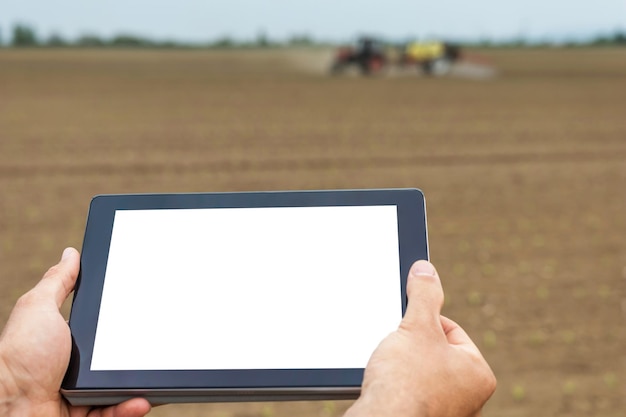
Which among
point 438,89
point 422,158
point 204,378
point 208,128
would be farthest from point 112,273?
point 438,89

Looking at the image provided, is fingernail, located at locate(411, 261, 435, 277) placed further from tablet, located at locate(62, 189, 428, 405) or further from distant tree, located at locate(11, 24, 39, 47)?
distant tree, located at locate(11, 24, 39, 47)

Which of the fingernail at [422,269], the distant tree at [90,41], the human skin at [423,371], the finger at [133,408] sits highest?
the distant tree at [90,41]

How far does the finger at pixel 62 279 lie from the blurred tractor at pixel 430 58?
29.4 m

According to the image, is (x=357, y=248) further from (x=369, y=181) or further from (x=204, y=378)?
(x=369, y=181)

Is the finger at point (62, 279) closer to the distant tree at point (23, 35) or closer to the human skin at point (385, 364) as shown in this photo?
the human skin at point (385, 364)

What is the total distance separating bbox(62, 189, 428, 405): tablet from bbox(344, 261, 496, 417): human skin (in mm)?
69

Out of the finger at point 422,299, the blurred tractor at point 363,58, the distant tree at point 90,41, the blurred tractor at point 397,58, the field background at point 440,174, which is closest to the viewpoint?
the finger at point 422,299

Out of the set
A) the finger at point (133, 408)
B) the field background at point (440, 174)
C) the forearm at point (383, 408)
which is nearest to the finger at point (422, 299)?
the forearm at point (383, 408)

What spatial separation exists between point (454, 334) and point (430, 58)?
1171 inches

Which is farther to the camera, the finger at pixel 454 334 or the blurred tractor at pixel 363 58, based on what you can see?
the blurred tractor at pixel 363 58

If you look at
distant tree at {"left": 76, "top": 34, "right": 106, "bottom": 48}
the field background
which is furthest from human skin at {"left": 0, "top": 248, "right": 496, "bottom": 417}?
distant tree at {"left": 76, "top": 34, "right": 106, "bottom": 48}

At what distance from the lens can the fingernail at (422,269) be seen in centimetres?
159

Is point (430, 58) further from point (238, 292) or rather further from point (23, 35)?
point (23, 35)

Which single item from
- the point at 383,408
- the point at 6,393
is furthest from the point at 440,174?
the point at 383,408
